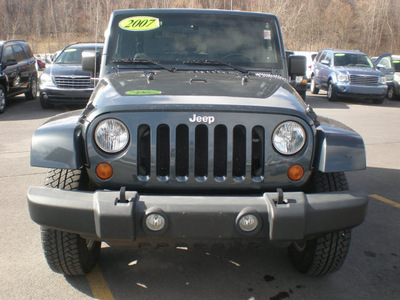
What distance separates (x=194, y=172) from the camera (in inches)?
104

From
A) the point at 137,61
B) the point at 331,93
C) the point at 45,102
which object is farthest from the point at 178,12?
the point at 331,93

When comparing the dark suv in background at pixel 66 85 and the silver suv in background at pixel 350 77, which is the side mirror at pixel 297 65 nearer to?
the dark suv in background at pixel 66 85

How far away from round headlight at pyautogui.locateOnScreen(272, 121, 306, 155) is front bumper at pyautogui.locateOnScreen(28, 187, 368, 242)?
32cm

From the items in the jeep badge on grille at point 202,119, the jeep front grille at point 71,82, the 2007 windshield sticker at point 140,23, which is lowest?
the jeep front grille at point 71,82

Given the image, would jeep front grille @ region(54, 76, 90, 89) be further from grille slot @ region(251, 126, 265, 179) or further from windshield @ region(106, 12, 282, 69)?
grille slot @ region(251, 126, 265, 179)

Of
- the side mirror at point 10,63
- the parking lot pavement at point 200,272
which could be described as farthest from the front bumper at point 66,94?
the parking lot pavement at point 200,272

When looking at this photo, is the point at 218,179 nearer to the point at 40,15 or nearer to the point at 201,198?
the point at 201,198

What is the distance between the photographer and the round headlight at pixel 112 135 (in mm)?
2619

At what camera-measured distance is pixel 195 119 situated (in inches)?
103

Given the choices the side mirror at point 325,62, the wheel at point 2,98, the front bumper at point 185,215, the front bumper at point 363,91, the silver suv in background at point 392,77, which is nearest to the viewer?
the front bumper at point 185,215

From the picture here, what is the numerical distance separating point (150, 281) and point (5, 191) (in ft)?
9.30

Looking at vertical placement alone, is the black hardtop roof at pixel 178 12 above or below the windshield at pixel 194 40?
above

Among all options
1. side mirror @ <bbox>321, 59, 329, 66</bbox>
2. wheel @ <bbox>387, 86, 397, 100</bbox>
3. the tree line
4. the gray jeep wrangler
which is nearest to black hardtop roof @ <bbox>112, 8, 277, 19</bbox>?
the gray jeep wrangler

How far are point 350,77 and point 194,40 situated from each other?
11.7m
